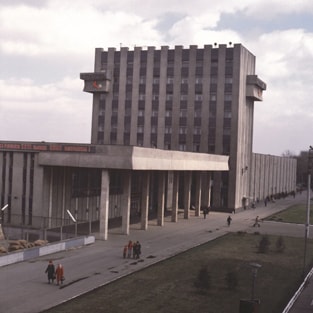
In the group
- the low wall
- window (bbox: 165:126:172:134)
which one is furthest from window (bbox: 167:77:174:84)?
the low wall

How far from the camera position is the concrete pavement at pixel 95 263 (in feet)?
93.6

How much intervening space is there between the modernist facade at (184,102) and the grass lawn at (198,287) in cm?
4682

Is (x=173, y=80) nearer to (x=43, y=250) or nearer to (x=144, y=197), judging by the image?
(x=144, y=197)

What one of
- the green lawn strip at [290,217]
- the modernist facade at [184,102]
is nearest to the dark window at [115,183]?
the green lawn strip at [290,217]

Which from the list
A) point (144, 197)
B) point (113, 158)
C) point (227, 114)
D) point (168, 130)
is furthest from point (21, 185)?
point (227, 114)

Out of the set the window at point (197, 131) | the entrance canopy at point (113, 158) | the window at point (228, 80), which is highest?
the window at point (228, 80)

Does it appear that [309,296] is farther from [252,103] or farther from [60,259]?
[252,103]

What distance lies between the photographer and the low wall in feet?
121

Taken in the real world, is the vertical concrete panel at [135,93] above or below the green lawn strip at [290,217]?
above

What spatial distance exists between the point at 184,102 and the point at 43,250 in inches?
2232

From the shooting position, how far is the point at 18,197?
177ft

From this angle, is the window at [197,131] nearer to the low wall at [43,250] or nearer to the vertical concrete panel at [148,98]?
the vertical concrete panel at [148,98]

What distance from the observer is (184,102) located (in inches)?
3674

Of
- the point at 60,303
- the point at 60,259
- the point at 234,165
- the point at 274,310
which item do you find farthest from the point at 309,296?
the point at 234,165
